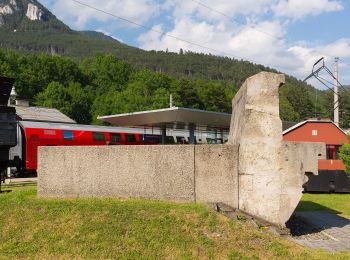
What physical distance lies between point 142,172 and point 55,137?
2023 cm

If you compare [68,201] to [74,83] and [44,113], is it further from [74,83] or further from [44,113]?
[74,83]

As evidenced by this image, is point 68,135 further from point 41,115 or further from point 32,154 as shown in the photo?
point 41,115

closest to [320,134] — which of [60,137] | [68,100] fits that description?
[60,137]

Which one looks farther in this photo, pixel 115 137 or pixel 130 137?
pixel 130 137

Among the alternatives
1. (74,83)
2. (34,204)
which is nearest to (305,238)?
(34,204)

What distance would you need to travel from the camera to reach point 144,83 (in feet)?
257

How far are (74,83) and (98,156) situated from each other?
2570 inches

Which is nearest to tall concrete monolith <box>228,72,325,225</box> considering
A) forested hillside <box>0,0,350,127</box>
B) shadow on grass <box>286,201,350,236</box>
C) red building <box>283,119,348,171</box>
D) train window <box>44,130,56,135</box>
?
shadow on grass <box>286,201,350,236</box>

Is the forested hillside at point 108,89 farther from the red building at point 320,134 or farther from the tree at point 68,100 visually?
the red building at point 320,134

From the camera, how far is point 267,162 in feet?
33.8

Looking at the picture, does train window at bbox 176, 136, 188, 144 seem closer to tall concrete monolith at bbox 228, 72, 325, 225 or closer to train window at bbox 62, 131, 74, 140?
train window at bbox 62, 131, 74, 140

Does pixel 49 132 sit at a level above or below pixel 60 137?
above

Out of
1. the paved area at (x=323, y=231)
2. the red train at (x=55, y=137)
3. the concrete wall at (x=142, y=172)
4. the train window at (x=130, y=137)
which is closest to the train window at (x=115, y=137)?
the red train at (x=55, y=137)

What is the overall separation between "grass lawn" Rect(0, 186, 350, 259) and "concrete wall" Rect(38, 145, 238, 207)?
0.66 m
